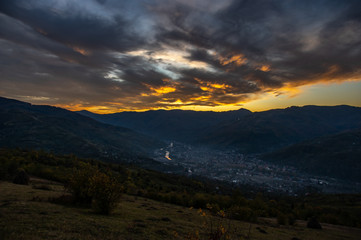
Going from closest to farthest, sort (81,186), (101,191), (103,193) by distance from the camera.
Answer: (101,191) < (103,193) < (81,186)

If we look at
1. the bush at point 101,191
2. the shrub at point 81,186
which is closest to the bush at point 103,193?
the bush at point 101,191

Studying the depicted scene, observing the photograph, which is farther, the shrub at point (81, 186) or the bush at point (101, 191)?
the shrub at point (81, 186)

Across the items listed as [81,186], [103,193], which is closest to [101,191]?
[103,193]

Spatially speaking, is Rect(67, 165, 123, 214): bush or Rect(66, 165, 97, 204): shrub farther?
Rect(66, 165, 97, 204): shrub

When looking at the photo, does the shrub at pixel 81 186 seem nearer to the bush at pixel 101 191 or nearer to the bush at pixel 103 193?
the bush at pixel 101 191

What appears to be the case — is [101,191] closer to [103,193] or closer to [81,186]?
[103,193]

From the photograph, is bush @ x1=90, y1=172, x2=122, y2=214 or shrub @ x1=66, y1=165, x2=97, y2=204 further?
shrub @ x1=66, y1=165, x2=97, y2=204

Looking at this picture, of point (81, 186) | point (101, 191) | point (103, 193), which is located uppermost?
point (101, 191)

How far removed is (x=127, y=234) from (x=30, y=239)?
246 inches

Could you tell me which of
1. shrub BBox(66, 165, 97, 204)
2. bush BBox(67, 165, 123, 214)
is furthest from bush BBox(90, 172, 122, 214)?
shrub BBox(66, 165, 97, 204)

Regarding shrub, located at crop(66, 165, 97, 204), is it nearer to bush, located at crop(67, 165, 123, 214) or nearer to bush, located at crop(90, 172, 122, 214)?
bush, located at crop(67, 165, 123, 214)

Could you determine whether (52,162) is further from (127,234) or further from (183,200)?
(127,234)

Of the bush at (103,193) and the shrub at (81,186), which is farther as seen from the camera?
the shrub at (81,186)

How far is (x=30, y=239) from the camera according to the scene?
10.6 m
